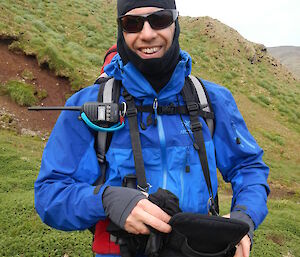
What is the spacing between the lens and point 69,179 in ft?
7.71

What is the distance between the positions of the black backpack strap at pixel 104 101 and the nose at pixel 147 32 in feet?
1.52

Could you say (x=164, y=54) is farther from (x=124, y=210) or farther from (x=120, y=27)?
(x=124, y=210)

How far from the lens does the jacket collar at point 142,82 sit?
8.48 feet

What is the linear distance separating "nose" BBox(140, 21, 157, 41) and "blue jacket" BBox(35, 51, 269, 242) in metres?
0.27

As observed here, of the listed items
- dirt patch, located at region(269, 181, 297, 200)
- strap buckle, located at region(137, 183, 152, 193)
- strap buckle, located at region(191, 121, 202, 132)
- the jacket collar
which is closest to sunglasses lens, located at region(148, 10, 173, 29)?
the jacket collar

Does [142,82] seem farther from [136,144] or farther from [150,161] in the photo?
[150,161]

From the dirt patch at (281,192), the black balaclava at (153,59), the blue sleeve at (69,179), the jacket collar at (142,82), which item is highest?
the black balaclava at (153,59)

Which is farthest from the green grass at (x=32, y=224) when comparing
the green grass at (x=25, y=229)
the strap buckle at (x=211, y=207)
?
the strap buckle at (x=211, y=207)

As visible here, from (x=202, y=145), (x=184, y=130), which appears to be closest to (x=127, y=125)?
(x=184, y=130)

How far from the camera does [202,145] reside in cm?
256

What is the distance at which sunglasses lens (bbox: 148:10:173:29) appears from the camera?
258cm

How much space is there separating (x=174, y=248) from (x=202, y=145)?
89 centimetres

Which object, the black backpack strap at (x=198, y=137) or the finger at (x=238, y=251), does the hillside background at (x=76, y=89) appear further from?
the finger at (x=238, y=251)

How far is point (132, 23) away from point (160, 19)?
0.80 feet
